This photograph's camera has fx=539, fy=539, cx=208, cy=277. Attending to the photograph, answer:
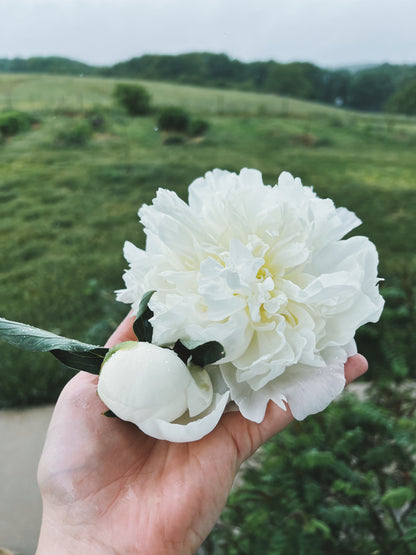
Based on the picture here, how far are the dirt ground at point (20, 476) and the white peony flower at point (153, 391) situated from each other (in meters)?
1.03

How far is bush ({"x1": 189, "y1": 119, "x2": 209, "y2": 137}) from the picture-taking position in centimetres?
397

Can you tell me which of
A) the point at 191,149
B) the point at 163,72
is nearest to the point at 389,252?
the point at 191,149

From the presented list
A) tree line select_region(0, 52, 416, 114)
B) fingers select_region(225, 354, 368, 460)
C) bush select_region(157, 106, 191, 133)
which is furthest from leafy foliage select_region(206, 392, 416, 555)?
tree line select_region(0, 52, 416, 114)

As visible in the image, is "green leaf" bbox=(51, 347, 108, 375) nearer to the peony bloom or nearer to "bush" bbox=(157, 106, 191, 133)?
the peony bloom

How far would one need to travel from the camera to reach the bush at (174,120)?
3.90 m

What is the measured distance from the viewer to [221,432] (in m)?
0.73

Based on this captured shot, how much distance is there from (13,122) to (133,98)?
0.86 metres

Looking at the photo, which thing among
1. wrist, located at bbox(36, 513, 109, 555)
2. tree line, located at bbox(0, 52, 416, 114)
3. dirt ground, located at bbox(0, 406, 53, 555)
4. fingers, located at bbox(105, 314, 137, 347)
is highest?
tree line, located at bbox(0, 52, 416, 114)

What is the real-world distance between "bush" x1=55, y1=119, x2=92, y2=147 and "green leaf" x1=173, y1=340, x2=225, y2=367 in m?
3.34

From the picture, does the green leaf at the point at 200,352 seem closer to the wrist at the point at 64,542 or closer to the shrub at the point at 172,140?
the wrist at the point at 64,542

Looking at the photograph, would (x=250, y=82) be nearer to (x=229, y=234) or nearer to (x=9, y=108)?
(x=9, y=108)

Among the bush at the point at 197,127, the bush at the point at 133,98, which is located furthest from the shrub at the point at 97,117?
the bush at the point at 197,127

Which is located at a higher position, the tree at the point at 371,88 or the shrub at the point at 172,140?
the tree at the point at 371,88

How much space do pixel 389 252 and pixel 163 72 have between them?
246cm
